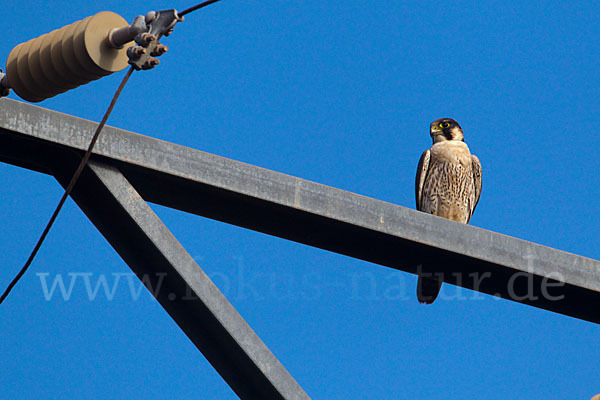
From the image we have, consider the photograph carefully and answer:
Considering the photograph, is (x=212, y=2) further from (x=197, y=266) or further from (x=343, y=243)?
(x=343, y=243)

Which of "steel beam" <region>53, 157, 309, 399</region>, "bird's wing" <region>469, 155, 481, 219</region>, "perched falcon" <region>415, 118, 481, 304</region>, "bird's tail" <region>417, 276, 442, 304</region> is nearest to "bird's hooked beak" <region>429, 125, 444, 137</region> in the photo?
"perched falcon" <region>415, 118, 481, 304</region>

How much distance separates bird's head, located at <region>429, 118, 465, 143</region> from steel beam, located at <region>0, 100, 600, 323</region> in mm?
4532

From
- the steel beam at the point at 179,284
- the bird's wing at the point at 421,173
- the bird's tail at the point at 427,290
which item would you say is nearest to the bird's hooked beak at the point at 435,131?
the bird's wing at the point at 421,173

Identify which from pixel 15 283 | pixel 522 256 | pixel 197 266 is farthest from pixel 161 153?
pixel 522 256

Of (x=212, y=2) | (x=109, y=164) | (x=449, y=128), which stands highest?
(x=449, y=128)

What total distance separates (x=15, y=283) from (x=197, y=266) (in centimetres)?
61

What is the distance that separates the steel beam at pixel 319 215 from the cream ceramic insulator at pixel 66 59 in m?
0.16

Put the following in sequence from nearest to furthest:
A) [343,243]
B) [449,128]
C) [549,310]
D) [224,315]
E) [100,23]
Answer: [100,23] → [224,315] → [343,243] → [549,310] → [449,128]

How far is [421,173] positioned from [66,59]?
18.4 feet

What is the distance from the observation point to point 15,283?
3.28m

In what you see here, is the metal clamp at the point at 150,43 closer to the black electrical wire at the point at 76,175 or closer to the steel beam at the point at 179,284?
the black electrical wire at the point at 76,175

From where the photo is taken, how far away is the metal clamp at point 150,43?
109 inches

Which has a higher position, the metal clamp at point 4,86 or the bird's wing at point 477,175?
the bird's wing at point 477,175

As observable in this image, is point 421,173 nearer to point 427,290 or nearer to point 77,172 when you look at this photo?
point 427,290
